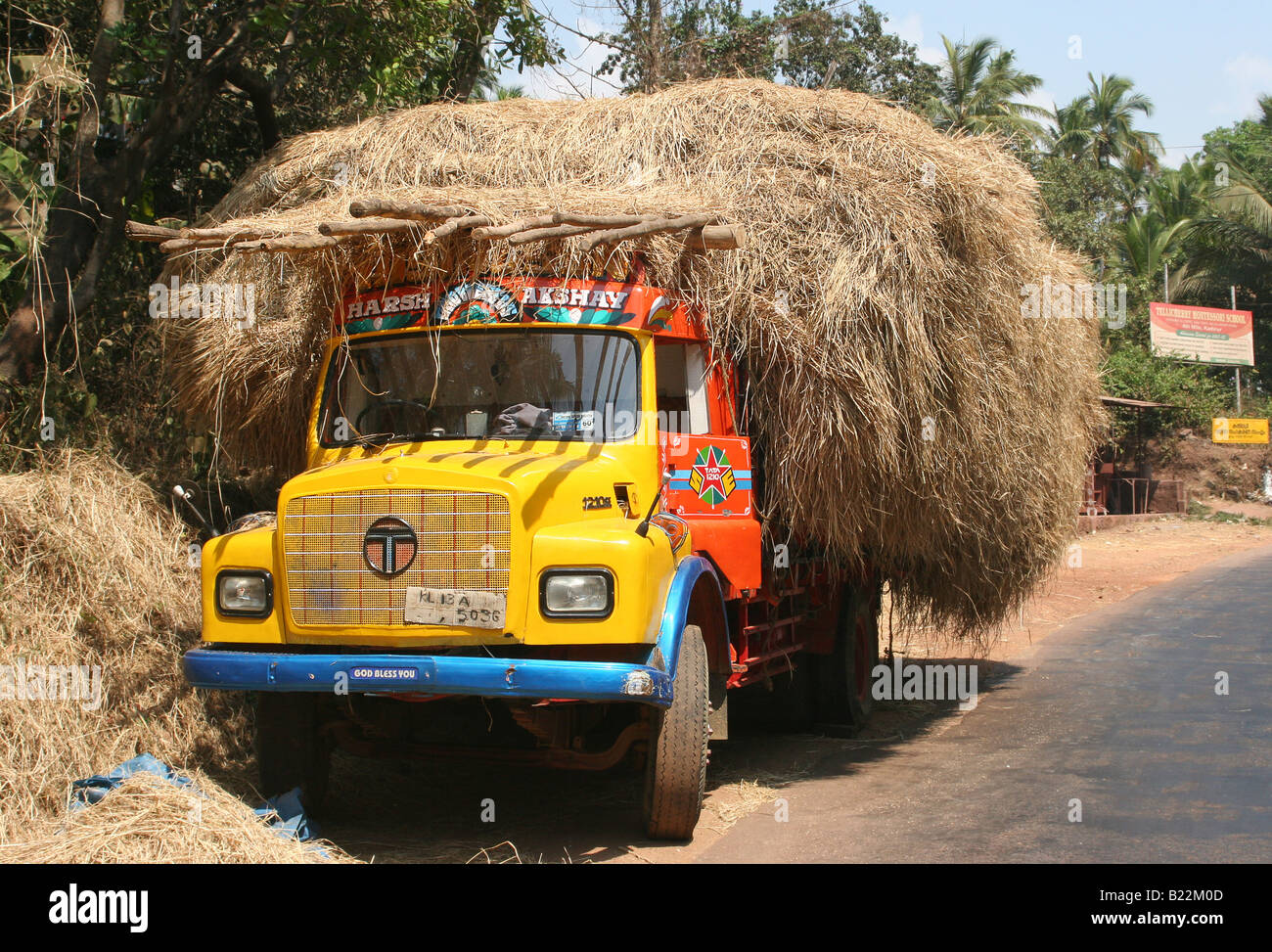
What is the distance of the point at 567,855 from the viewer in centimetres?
546

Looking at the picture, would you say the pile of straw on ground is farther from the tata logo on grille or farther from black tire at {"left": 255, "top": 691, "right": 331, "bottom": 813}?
the tata logo on grille

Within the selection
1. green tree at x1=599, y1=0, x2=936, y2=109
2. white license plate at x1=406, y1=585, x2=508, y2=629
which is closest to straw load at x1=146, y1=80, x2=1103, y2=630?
white license plate at x1=406, y1=585, x2=508, y2=629

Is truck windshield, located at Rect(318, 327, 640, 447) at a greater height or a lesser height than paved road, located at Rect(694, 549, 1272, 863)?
greater

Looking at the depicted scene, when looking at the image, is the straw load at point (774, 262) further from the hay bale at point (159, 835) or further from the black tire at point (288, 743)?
the hay bale at point (159, 835)

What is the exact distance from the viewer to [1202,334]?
36.3 m

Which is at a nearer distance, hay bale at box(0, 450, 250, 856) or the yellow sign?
hay bale at box(0, 450, 250, 856)

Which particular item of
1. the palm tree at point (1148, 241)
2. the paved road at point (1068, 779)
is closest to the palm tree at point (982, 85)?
the palm tree at point (1148, 241)

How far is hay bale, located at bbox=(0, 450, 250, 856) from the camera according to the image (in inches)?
233

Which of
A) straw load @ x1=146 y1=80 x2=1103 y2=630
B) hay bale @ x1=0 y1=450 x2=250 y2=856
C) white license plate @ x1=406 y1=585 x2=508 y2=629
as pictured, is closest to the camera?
white license plate @ x1=406 y1=585 x2=508 y2=629

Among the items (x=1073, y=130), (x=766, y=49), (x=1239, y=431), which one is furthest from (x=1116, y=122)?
(x=766, y=49)

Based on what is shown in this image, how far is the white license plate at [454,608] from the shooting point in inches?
195

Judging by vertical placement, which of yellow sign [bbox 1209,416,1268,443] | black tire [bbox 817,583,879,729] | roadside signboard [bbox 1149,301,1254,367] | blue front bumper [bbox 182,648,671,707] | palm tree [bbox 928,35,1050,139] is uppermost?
palm tree [bbox 928,35,1050,139]

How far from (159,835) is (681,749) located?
2.26 m

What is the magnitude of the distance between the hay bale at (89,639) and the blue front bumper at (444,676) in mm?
1373
